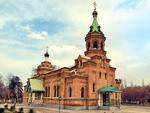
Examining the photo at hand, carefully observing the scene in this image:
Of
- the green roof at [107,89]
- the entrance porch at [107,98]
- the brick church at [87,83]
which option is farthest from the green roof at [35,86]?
the green roof at [107,89]

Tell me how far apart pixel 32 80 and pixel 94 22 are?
20077mm

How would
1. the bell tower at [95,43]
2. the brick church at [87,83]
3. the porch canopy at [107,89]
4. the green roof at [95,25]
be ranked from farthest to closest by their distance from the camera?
the green roof at [95,25] → the bell tower at [95,43] → the porch canopy at [107,89] → the brick church at [87,83]

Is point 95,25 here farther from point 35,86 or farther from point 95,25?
point 35,86

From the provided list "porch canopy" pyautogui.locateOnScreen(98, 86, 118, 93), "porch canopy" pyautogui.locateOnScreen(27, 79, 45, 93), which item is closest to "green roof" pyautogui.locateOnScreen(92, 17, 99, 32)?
"porch canopy" pyautogui.locateOnScreen(98, 86, 118, 93)

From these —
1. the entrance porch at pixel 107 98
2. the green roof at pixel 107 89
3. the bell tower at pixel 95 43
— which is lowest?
the entrance porch at pixel 107 98

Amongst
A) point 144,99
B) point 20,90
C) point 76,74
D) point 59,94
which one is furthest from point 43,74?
point 144,99

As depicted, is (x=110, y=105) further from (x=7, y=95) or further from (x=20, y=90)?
(x=7, y=95)

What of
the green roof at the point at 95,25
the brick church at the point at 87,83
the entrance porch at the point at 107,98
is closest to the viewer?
the brick church at the point at 87,83

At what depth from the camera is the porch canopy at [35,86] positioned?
2327 inches

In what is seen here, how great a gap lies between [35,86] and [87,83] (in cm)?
1565

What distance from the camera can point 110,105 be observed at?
50.9m

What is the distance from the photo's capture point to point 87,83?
163ft

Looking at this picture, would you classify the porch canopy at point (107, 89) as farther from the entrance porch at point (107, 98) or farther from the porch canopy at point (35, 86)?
the porch canopy at point (35, 86)

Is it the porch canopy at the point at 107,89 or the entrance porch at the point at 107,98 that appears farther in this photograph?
the entrance porch at the point at 107,98
